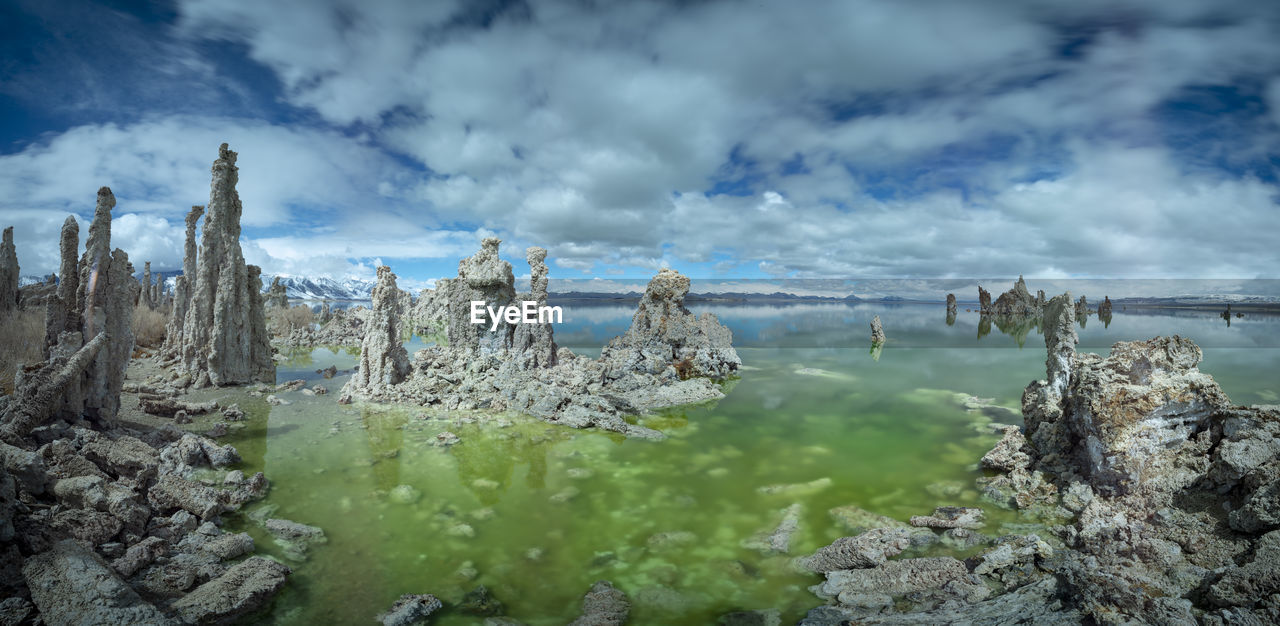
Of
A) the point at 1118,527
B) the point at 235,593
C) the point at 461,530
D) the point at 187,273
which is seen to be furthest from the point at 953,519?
the point at 187,273

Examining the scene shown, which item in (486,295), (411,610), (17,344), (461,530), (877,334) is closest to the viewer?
(411,610)

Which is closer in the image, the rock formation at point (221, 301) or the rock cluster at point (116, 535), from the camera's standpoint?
the rock cluster at point (116, 535)

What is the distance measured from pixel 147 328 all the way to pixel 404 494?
30.8 metres

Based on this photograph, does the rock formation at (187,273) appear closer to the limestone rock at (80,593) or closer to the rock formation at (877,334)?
the limestone rock at (80,593)

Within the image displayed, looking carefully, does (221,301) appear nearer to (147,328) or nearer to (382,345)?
(382,345)

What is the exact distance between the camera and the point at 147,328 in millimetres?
29906

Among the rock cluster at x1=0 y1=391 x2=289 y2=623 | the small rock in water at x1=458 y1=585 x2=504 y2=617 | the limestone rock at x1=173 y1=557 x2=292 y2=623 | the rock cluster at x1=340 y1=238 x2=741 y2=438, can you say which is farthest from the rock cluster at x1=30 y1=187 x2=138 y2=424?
the small rock in water at x1=458 y1=585 x2=504 y2=617

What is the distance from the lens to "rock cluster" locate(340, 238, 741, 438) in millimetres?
18344

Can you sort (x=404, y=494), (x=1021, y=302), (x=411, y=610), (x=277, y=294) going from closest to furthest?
(x=411, y=610)
(x=404, y=494)
(x=277, y=294)
(x=1021, y=302)

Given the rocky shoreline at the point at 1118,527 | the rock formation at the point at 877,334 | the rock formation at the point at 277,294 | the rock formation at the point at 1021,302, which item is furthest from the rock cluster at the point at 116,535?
the rock formation at the point at 1021,302

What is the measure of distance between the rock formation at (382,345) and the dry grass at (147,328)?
17369 mm

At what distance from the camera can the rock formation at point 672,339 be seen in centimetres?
2437

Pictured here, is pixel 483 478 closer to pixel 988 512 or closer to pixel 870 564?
pixel 870 564

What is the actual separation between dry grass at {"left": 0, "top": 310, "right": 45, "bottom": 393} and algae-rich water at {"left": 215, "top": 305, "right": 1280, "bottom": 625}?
18.5 feet
